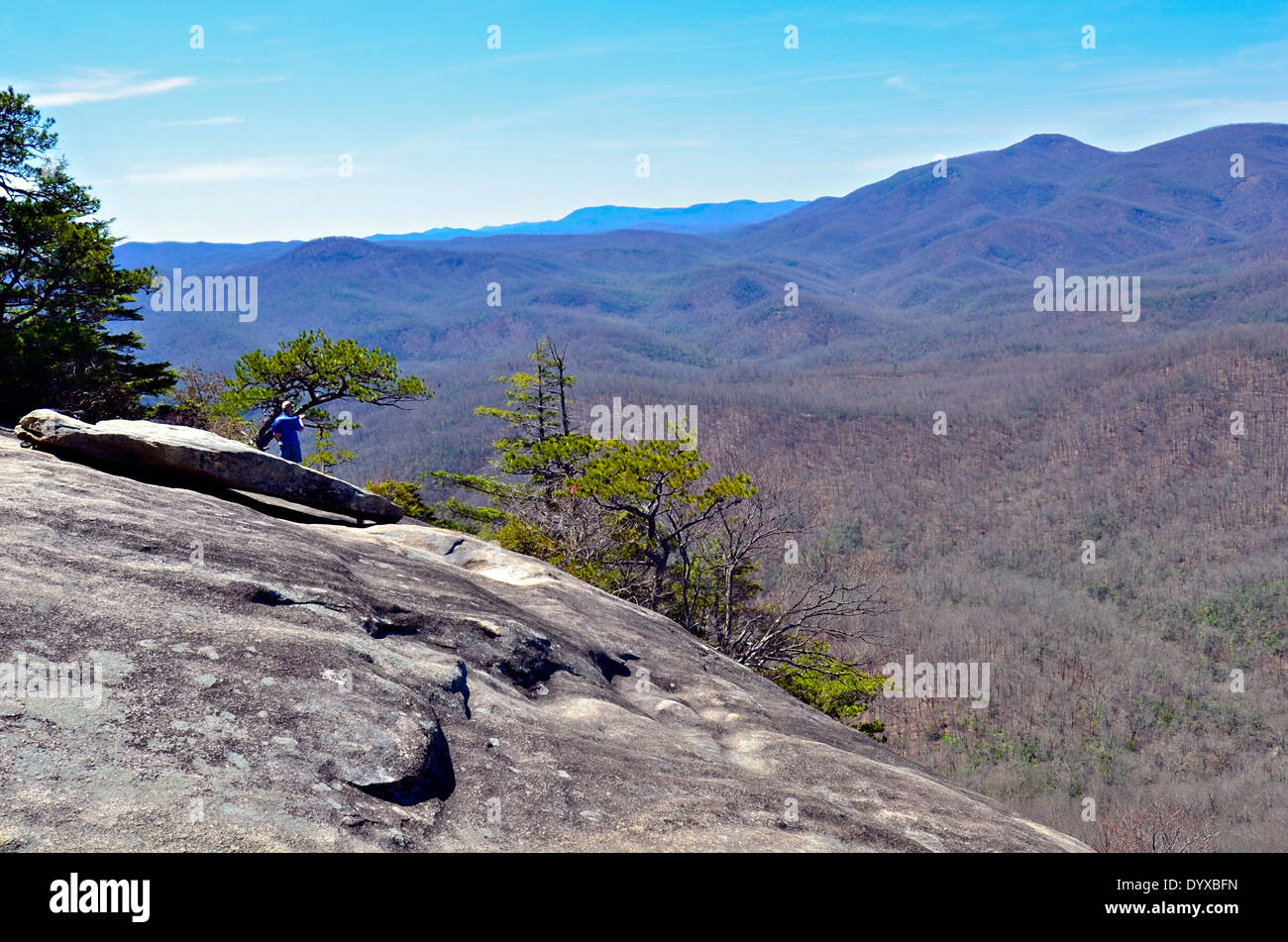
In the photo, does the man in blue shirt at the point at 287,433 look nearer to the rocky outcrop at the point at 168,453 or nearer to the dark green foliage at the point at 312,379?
the rocky outcrop at the point at 168,453

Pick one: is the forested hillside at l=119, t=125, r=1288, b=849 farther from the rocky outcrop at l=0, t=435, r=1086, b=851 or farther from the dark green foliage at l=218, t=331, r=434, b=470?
the rocky outcrop at l=0, t=435, r=1086, b=851

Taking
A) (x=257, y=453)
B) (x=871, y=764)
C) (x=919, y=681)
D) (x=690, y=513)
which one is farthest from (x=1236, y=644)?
(x=257, y=453)

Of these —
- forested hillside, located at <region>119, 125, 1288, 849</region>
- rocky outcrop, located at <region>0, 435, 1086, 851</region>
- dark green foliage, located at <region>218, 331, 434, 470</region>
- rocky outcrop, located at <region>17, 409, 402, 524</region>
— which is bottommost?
forested hillside, located at <region>119, 125, 1288, 849</region>

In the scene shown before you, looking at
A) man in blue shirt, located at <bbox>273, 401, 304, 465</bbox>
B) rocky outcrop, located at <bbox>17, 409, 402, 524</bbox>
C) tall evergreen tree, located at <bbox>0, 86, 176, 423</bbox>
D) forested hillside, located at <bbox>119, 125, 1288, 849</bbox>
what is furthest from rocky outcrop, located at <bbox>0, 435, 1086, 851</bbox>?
forested hillside, located at <bbox>119, 125, 1288, 849</bbox>

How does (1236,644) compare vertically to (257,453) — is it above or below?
below

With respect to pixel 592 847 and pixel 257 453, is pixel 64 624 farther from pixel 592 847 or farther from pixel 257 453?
pixel 257 453

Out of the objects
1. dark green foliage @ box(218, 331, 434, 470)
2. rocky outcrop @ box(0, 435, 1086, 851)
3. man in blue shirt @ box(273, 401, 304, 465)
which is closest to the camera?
rocky outcrop @ box(0, 435, 1086, 851)

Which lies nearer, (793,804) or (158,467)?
(793,804)
